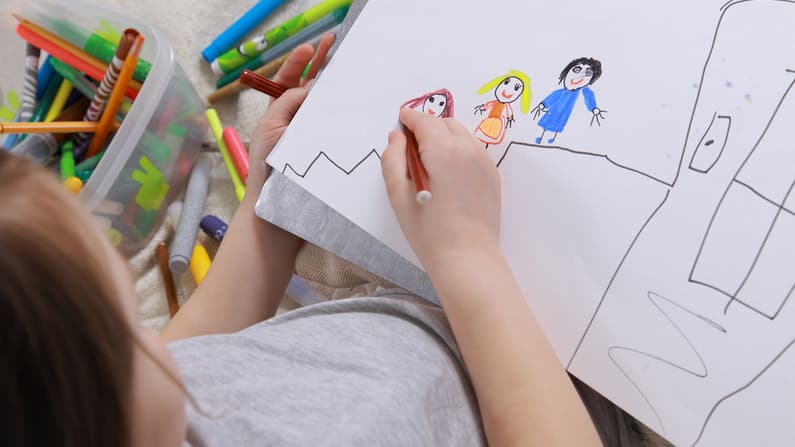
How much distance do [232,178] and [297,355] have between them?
1.28 ft

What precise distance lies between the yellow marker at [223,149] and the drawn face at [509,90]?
39 centimetres

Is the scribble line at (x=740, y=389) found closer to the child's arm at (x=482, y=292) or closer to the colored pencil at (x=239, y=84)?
the child's arm at (x=482, y=292)

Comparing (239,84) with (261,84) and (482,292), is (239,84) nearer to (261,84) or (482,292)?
(261,84)

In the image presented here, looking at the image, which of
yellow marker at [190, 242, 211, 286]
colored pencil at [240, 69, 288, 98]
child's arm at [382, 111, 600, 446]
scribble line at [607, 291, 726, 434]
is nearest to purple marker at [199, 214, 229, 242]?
yellow marker at [190, 242, 211, 286]

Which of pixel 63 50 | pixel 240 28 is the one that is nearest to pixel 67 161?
pixel 63 50

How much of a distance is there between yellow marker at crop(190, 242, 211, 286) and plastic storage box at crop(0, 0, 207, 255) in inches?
3.0

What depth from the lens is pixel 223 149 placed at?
74 centimetres

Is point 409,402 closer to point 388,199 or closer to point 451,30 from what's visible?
point 388,199

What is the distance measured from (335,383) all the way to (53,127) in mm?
490

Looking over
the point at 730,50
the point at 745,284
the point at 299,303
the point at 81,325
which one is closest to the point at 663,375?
the point at 745,284

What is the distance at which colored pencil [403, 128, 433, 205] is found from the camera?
1.24 ft

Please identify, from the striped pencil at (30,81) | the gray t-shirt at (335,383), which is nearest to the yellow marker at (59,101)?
the striped pencil at (30,81)

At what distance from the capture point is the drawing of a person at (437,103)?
417 mm

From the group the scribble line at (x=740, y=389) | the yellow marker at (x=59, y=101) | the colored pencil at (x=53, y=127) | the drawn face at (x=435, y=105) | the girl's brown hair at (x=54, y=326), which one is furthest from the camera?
the yellow marker at (x=59, y=101)
